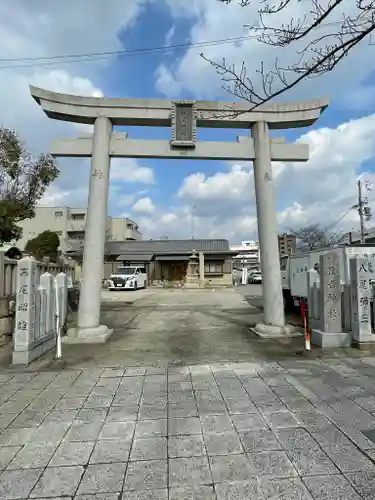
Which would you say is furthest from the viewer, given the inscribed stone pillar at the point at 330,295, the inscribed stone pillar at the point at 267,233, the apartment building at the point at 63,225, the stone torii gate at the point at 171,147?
the apartment building at the point at 63,225

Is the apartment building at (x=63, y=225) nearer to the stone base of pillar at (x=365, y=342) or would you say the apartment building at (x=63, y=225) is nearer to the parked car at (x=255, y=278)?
the parked car at (x=255, y=278)

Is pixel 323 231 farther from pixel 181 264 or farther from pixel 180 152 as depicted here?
pixel 180 152

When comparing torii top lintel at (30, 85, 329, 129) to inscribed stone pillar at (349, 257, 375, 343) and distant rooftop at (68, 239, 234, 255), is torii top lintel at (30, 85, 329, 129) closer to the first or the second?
inscribed stone pillar at (349, 257, 375, 343)

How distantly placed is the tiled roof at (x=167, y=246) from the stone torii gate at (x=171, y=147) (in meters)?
31.1

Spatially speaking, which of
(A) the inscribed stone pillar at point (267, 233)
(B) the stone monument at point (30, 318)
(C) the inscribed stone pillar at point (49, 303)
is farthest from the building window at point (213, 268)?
(B) the stone monument at point (30, 318)

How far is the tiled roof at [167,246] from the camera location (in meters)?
42.2

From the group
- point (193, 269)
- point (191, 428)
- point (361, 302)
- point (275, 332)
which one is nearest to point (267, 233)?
point (275, 332)

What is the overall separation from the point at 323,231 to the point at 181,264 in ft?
64.9

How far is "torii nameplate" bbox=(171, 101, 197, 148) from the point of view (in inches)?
365

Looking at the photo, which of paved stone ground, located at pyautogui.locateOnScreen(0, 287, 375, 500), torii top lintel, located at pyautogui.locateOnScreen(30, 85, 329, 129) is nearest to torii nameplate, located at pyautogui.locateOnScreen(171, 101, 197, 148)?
torii top lintel, located at pyautogui.locateOnScreen(30, 85, 329, 129)

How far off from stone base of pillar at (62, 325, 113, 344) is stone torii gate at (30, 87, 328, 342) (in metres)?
0.05

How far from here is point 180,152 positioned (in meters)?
9.45

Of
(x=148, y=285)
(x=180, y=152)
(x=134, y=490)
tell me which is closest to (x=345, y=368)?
(x=134, y=490)

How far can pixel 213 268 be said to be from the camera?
40.8m
